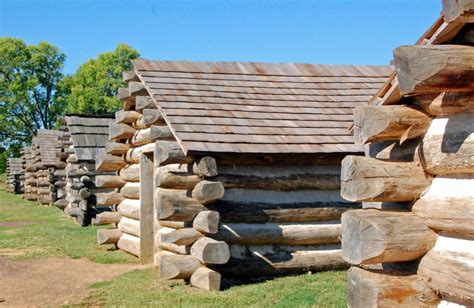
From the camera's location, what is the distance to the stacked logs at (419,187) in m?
4.50

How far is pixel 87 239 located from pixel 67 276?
5167 millimetres

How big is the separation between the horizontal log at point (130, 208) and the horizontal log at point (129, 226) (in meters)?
0.13

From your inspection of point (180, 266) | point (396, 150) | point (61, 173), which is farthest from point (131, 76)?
point (61, 173)

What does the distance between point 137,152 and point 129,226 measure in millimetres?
1740

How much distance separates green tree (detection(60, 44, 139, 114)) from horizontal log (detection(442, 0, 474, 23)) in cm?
5794

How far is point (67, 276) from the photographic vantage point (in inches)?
447

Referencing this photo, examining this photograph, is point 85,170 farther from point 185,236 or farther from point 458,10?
point 458,10

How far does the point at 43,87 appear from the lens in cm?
6425

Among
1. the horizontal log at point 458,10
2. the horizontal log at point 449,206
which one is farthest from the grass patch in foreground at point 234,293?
the horizontal log at point 458,10

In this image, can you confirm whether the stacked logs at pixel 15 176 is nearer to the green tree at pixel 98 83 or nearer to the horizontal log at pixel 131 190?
the green tree at pixel 98 83

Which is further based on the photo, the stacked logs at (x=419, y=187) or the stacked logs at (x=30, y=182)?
the stacked logs at (x=30, y=182)

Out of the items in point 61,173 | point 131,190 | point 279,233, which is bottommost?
point 279,233

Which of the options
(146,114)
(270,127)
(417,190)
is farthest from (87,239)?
(417,190)

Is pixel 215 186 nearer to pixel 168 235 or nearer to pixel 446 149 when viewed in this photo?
pixel 168 235
